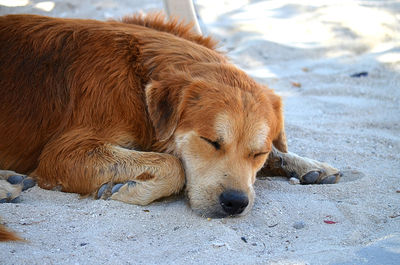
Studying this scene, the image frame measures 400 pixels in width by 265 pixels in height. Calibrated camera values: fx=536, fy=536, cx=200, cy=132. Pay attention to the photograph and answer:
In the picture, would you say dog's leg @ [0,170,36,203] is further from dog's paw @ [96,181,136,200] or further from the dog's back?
dog's paw @ [96,181,136,200]

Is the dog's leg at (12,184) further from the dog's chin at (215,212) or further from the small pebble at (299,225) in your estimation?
the small pebble at (299,225)

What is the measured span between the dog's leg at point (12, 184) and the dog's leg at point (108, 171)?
14 cm

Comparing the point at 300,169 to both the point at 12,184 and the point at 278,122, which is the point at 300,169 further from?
the point at 12,184

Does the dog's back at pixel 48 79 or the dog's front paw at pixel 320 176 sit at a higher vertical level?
the dog's back at pixel 48 79

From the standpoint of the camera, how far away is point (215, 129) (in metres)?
3.92

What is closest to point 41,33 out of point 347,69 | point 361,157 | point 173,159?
point 173,159

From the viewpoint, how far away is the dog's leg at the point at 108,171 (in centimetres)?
400

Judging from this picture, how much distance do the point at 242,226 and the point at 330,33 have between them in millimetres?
6254

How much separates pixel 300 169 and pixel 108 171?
176 centimetres

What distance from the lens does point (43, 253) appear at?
3.05 metres

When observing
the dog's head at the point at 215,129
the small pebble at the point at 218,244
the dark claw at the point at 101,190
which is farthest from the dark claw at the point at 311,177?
the dark claw at the point at 101,190

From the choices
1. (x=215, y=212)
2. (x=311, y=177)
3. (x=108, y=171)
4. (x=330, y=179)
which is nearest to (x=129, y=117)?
(x=108, y=171)

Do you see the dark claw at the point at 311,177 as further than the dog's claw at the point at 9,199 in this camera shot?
Yes

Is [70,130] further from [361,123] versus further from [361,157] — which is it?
[361,123]
